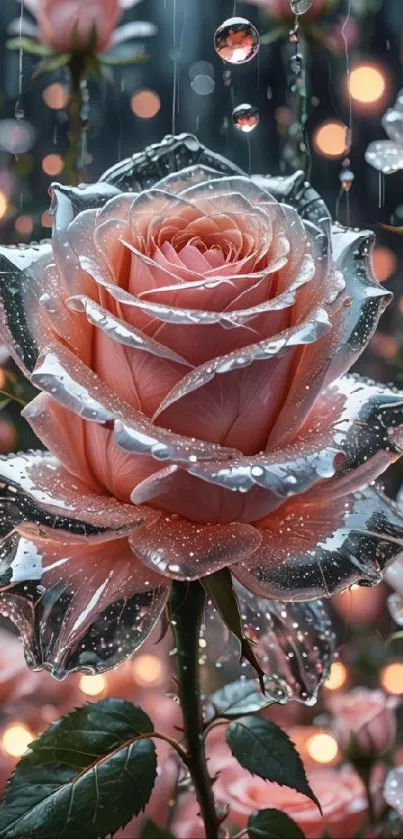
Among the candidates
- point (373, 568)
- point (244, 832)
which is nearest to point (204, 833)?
point (244, 832)

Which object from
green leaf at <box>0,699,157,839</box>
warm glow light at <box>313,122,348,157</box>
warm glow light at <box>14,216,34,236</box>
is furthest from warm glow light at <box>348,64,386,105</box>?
green leaf at <box>0,699,157,839</box>

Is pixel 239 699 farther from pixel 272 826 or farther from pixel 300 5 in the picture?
pixel 300 5

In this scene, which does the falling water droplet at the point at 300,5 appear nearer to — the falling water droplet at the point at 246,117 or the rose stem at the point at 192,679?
the falling water droplet at the point at 246,117

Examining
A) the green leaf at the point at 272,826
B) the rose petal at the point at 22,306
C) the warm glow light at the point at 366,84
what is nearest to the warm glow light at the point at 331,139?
the warm glow light at the point at 366,84

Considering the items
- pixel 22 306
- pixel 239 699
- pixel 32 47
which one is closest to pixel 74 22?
pixel 32 47

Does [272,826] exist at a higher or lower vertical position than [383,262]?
lower

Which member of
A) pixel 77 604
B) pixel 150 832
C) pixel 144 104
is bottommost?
pixel 150 832
